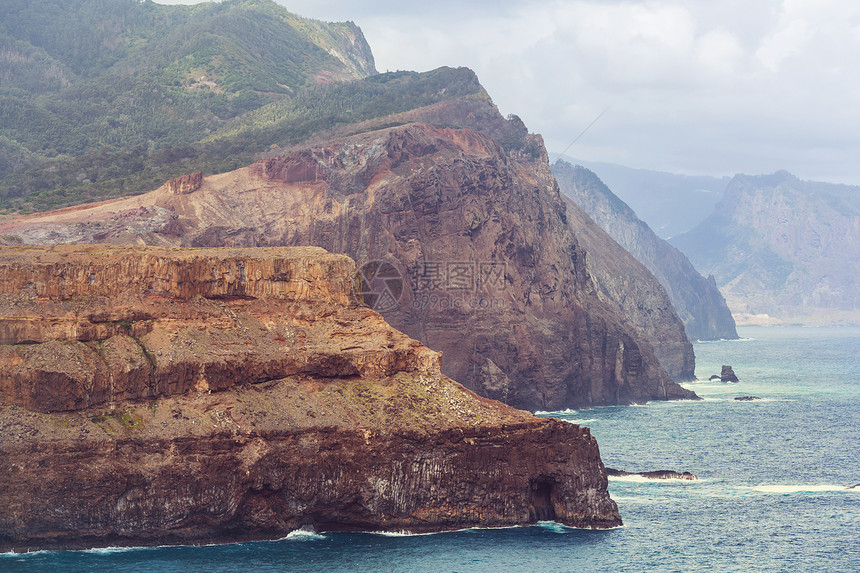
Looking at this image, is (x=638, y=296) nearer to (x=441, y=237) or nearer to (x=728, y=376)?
(x=728, y=376)

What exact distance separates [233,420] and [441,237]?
6194cm

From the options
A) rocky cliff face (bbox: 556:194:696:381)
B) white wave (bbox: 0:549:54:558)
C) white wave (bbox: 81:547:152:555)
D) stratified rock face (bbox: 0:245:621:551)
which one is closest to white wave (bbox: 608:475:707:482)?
stratified rock face (bbox: 0:245:621:551)

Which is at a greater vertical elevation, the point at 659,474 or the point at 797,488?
the point at 659,474

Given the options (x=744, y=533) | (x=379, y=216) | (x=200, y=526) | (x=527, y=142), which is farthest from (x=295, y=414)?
(x=527, y=142)

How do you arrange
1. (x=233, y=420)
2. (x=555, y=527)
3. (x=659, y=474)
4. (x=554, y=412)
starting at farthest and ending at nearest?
1. (x=554, y=412)
2. (x=659, y=474)
3. (x=555, y=527)
4. (x=233, y=420)

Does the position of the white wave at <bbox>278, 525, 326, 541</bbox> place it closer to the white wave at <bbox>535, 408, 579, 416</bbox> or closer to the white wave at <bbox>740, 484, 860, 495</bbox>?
the white wave at <bbox>740, 484, 860, 495</bbox>

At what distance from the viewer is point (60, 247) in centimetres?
7062

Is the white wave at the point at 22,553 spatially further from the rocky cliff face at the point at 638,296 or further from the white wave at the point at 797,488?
the rocky cliff face at the point at 638,296

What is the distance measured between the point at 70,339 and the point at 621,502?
33858 millimetres

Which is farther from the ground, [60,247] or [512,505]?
[60,247]

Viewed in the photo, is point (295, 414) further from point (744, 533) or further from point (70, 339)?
point (744, 533)

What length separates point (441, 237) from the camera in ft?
401

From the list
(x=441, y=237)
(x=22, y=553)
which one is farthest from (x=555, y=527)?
(x=441, y=237)

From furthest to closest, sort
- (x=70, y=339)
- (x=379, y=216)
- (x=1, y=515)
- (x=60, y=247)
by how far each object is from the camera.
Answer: (x=379, y=216), (x=60, y=247), (x=70, y=339), (x=1, y=515)
